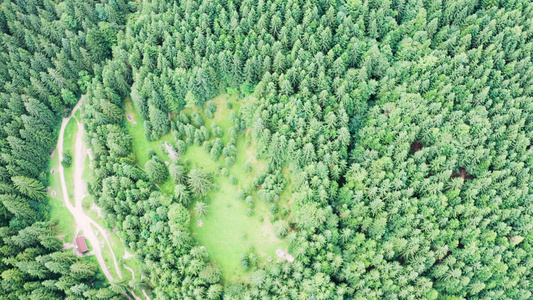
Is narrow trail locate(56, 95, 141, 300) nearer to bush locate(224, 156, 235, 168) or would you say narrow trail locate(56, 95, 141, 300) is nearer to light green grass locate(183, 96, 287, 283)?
light green grass locate(183, 96, 287, 283)

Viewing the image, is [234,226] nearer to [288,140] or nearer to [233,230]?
[233,230]

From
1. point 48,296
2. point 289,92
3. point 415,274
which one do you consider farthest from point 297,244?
point 48,296

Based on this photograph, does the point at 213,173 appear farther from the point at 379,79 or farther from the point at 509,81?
the point at 509,81

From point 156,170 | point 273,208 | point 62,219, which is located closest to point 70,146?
point 62,219

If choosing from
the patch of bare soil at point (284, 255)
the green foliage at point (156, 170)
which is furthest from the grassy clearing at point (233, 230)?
the green foliage at point (156, 170)

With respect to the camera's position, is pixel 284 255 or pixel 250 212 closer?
pixel 284 255

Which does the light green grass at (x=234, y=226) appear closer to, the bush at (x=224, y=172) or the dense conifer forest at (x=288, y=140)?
the dense conifer forest at (x=288, y=140)
